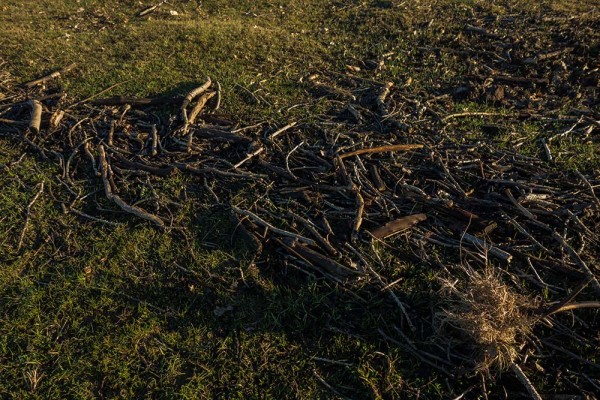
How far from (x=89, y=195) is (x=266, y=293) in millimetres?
2170

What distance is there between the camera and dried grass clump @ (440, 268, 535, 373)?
2.97m

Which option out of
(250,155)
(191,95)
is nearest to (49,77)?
(191,95)

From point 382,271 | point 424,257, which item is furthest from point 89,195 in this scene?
point 424,257

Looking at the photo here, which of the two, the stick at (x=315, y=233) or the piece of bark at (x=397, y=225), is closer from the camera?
the stick at (x=315, y=233)

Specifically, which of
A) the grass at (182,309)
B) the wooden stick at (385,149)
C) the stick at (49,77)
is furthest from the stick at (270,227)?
the stick at (49,77)

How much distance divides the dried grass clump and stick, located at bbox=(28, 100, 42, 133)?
15.8 feet

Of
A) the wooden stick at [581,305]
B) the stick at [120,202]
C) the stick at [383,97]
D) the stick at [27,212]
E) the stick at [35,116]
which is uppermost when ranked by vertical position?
the wooden stick at [581,305]

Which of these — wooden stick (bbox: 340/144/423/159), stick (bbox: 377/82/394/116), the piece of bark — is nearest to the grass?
the piece of bark

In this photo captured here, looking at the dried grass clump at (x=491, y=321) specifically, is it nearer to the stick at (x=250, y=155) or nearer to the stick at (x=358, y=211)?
the stick at (x=358, y=211)

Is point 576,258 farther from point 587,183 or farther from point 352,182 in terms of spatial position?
point 352,182

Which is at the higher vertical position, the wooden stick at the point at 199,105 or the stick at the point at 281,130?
the stick at the point at 281,130

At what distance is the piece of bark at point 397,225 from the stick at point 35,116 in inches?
159

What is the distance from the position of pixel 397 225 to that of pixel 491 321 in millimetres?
1232

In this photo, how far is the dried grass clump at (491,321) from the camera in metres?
2.97
